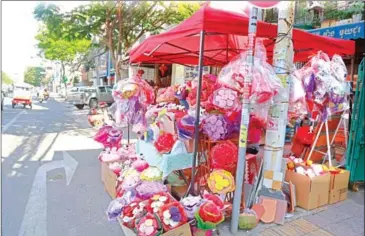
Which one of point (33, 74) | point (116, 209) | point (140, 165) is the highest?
point (33, 74)

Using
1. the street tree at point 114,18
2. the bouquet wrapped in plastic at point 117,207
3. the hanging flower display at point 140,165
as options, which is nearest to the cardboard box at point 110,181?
the hanging flower display at point 140,165

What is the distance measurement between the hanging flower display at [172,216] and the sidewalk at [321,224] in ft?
1.95

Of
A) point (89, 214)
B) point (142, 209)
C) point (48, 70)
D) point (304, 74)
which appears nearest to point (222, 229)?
point (142, 209)

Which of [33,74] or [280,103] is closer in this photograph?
[280,103]

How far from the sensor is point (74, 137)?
951cm

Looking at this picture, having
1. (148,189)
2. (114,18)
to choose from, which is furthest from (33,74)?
(148,189)

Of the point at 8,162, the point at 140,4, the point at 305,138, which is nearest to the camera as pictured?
the point at 305,138

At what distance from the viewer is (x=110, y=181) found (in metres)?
4.45

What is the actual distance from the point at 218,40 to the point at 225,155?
220cm

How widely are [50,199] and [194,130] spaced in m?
2.51

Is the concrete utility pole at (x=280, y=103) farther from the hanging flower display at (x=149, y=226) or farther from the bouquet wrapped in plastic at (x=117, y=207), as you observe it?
the bouquet wrapped in plastic at (x=117, y=207)

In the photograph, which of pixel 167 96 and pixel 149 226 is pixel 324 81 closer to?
pixel 167 96

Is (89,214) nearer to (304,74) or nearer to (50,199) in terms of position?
(50,199)

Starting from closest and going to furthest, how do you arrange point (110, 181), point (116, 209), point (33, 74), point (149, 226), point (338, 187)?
1. point (149, 226)
2. point (116, 209)
3. point (338, 187)
4. point (110, 181)
5. point (33, 74)
